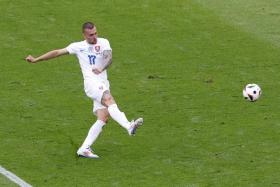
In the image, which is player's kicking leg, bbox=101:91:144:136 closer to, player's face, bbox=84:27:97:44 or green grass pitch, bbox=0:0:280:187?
green grass pitch, bbox=0:0:280:187

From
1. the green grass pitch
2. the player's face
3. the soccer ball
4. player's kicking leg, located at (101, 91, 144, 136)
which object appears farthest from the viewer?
the soccer ball

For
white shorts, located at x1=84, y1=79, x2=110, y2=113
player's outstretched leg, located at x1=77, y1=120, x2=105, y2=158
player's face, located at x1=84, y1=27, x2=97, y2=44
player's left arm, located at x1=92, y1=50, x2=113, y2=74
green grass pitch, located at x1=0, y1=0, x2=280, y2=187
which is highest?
player's face, located at x1=84, y1=27, x2=97, y2=44

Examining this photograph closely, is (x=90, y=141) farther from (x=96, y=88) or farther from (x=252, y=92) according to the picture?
(x=252, y=92)

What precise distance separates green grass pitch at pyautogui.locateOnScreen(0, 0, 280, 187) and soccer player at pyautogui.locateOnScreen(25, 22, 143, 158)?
17.6 inches

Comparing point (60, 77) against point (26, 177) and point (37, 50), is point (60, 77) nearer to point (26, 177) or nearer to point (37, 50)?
point (37, 50)

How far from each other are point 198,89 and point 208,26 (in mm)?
4561

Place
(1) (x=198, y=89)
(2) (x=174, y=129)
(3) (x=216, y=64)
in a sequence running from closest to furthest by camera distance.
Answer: (2) (x=174, y=129) < (1) (x=198, y=89) < (3) (x=216, y=64)

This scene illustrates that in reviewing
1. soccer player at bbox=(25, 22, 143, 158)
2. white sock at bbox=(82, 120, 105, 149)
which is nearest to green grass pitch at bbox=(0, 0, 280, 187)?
white sock at bbox=(82, 120, 105, 149)

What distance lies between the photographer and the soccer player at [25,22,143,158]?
44.9 feet

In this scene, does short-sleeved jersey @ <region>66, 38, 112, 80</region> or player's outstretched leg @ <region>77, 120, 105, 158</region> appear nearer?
player's outstretched leg @ <region>77, 120, 105, 158</region>

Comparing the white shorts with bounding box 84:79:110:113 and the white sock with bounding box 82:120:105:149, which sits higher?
the white shorts with bounding box 84:79:110:113

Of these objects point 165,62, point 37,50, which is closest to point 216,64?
point 165,62

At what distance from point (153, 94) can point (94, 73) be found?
3.89 meters

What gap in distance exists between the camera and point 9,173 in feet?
42.5
